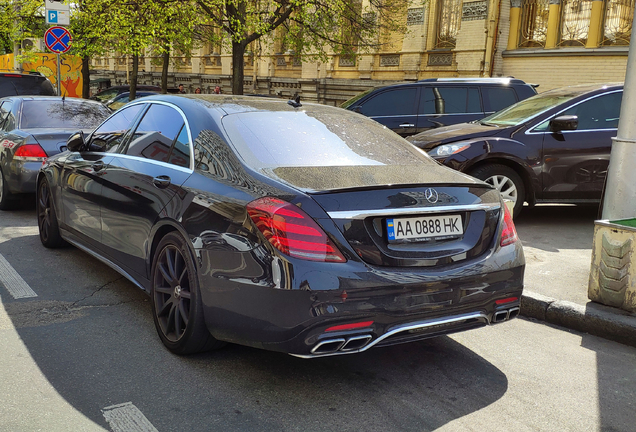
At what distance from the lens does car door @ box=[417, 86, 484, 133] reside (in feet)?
38.3

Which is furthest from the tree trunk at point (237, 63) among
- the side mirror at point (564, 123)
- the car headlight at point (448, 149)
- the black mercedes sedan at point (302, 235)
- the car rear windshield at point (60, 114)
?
the black mercedes sedan at point (302, 235)

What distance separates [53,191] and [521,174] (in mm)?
5355


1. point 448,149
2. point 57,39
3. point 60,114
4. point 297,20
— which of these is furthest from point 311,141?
point 297,20

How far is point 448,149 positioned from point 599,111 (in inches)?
77.7

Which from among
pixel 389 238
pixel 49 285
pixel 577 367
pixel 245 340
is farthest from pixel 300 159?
pixel 49 285

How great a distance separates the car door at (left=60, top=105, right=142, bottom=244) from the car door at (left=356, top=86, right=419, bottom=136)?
6.69 metres

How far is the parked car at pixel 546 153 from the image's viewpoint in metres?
8.22

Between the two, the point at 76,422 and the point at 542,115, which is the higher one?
the point at 542,115

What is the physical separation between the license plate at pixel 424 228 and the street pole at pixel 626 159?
2.58 meters

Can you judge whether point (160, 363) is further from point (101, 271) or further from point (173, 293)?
point (101, 271)

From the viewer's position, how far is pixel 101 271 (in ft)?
19.4

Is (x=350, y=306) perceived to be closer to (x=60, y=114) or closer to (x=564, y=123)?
(x=564, y=123)

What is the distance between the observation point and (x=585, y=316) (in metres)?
4.78

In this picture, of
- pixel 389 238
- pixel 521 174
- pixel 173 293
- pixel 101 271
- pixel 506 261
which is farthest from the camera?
pixel 521 174
